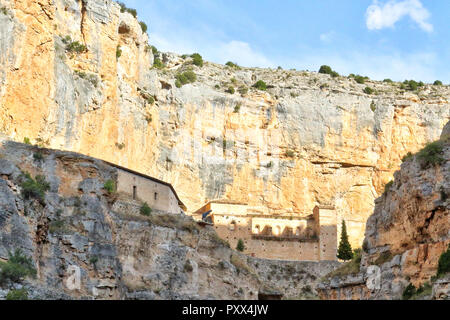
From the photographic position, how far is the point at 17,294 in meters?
23.3

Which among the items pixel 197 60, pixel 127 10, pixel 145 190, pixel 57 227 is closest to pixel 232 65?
pixel 197 60

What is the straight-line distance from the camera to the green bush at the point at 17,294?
22914mm

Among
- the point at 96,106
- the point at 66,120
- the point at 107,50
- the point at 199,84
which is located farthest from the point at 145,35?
the point at 66,120

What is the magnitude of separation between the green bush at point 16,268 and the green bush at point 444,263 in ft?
47.1

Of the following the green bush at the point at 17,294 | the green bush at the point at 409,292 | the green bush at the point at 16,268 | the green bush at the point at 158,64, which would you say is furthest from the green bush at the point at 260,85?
the green bush at the point at 17,294

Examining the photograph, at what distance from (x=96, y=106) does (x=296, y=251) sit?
22.0 metres

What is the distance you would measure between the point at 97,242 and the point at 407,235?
13.0 metres

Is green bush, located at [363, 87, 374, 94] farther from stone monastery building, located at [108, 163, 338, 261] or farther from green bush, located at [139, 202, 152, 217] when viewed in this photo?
green bush, located at [139, 202, 152, 217]

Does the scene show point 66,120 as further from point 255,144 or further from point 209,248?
point 255,144

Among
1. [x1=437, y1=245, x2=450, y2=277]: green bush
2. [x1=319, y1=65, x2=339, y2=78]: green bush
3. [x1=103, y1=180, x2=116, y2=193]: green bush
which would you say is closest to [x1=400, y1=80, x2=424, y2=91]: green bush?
[x1=319, y1=65, x2=339, y2=78]: green bush

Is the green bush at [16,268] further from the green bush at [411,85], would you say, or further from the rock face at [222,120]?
the green bush at [411,85]

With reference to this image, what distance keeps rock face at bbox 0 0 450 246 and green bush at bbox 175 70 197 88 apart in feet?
2.15

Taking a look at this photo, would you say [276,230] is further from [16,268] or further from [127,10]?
[16,268]

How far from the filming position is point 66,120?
49.5 meters
